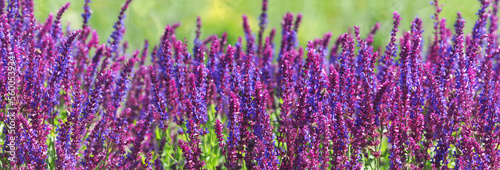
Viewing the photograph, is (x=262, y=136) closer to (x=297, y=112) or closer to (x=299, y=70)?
(x=297, y=112)

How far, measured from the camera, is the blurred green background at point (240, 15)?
8.79 m

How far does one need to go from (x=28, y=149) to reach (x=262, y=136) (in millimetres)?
1229

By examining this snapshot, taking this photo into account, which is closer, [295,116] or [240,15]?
[295,116]

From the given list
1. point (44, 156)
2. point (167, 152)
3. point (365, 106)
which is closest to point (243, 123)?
point (365, 106)

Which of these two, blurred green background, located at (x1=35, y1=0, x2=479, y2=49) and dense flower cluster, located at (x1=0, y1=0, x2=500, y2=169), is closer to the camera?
dense flower cluster, located at (x1=0, y1=0, x2=500, y2=169)

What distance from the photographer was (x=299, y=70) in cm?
485

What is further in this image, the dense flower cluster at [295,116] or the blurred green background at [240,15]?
the blurred green background at [240,15]

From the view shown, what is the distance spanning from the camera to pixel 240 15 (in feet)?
31.0

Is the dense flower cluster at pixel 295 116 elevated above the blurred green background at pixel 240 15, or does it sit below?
below

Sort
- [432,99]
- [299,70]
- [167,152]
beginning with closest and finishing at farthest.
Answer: [432,99]
[167,152]
[299,70]

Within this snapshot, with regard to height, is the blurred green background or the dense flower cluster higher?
the blurred green background

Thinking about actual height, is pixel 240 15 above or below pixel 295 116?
above

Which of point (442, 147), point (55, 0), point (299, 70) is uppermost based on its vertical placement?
point (55, 0)

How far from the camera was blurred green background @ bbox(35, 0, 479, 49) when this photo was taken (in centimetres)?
879
